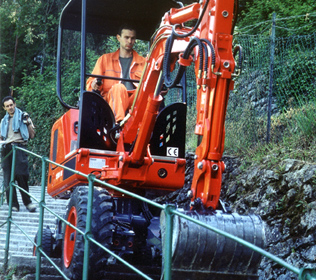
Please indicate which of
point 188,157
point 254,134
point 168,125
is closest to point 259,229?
point 168,125

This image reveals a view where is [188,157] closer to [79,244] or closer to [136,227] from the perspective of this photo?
[136,227]

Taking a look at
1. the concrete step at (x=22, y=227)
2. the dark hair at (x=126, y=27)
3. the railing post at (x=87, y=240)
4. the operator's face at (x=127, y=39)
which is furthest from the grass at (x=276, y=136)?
the railing post at (x=87, y=240)

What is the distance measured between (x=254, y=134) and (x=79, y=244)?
4489 mm

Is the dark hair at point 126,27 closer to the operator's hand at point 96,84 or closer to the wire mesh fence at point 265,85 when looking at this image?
the operator's hand at point 96,84

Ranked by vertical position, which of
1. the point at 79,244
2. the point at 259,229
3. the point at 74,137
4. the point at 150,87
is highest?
the point at 150,87

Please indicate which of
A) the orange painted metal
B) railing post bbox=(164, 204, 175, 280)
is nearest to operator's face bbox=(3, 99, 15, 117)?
the orange painted metal

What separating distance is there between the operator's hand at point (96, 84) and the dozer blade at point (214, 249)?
2.56 meters

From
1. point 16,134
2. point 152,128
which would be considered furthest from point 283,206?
point 16,134

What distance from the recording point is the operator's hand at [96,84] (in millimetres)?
6813

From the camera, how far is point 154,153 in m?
6.91

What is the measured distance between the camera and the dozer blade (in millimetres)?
4445

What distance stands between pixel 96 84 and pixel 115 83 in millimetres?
328

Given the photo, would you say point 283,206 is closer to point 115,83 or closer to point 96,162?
point 96,162

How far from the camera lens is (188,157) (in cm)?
1100
